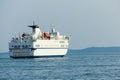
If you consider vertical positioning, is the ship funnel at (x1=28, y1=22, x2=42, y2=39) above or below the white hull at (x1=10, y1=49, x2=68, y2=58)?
above

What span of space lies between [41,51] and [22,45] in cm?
514

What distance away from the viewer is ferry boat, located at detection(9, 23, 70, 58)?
5664 inches

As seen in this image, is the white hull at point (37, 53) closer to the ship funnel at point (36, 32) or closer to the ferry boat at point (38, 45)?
the ferry boat at point (38, 45)

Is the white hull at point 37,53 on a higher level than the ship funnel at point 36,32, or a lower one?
lower

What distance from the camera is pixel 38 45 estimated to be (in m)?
144

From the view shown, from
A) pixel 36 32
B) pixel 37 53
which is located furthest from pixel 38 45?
pixel 36 32

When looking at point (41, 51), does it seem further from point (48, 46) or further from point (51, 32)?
point (51, 32)

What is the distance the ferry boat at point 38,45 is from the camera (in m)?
144

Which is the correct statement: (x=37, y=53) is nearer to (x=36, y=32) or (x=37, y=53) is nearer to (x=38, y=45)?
(x=38, y=45)

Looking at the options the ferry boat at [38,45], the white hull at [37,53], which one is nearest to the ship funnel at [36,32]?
the ferry boat at [38,45]

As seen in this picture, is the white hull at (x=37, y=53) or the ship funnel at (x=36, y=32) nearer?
the white hull at (x=37, y=53)

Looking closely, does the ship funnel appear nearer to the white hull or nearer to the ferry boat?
the ferry boat

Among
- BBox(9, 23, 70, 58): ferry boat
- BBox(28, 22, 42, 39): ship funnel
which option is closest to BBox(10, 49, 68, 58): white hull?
BBox(9, 23, 70, 58): ferry boat

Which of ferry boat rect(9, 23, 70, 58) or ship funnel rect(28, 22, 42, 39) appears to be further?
ship funnel rect(28, 22, 42, 39)
